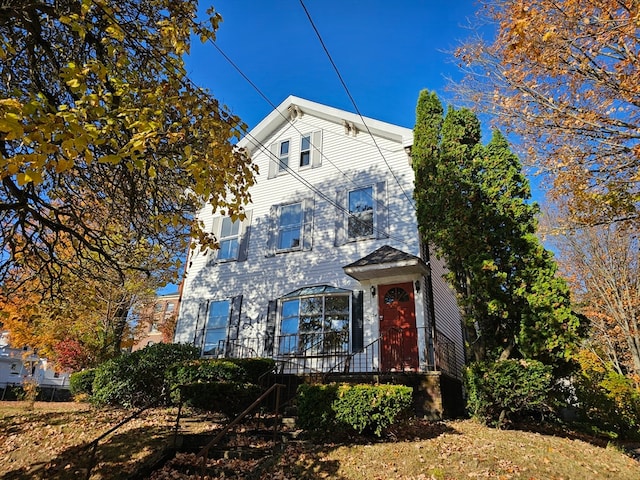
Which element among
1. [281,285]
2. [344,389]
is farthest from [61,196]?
[281,285]

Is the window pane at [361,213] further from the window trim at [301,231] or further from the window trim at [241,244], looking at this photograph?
the window trim at [241,244]

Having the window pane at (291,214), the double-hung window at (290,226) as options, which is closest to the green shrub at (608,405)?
the double-hung window at (290,226)

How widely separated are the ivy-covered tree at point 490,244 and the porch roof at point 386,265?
710 mm

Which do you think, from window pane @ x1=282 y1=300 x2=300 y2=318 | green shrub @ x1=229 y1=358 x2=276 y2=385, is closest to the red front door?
window pane @ x1=282 y1=300 x2=300 y2=318

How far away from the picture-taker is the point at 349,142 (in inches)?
564

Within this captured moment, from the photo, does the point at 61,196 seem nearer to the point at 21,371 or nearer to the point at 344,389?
the point at 344,389

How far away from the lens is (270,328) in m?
→ 13.0

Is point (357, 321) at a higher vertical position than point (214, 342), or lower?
higher

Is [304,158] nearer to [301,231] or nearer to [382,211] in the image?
[301,231]

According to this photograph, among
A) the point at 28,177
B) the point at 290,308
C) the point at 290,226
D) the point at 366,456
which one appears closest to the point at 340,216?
the point at 290,226

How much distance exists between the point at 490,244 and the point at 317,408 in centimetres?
578

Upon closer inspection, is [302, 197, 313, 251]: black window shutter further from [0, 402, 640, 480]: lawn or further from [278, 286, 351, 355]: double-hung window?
[0, 402, 640, 480]: lawn

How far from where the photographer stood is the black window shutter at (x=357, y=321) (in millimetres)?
11391

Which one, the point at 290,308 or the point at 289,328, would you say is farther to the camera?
the point at 290,308
